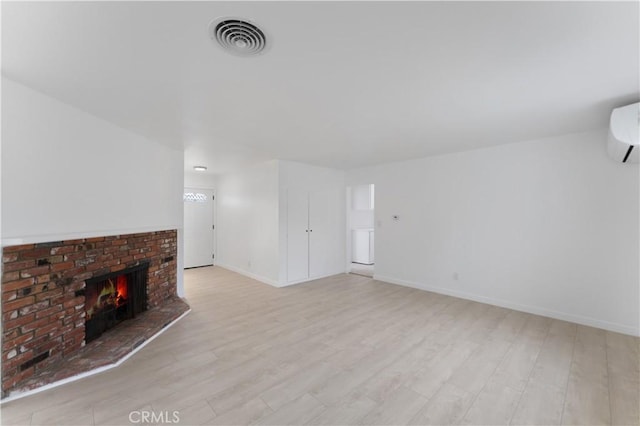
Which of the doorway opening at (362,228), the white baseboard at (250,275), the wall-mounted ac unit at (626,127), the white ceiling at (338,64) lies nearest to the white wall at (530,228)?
the white ceiling at (338,64)

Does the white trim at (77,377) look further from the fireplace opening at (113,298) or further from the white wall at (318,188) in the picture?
the white wall at (318,188)

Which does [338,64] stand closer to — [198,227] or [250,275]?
[250,275]

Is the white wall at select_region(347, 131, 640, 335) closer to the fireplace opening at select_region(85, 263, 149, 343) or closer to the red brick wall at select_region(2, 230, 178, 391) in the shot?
the fireplace opening at select_region(85, 263, 149, 343)

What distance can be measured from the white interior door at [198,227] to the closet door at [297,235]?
2884 millimetres

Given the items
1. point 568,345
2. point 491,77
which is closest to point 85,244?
point 491,77

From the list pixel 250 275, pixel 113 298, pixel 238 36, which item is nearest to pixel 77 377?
pixel 113 298

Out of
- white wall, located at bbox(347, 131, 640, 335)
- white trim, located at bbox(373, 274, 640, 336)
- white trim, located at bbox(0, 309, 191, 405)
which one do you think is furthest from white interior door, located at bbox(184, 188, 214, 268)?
white trim, located at bbox(373, 274, 640, 336)

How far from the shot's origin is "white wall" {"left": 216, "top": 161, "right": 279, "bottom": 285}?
5055 mm

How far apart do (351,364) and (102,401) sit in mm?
1940

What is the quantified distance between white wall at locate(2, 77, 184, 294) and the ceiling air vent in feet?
5.87

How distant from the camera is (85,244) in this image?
2.64 meters

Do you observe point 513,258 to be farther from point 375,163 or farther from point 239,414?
point 239,414

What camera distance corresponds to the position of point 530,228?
3.68 m

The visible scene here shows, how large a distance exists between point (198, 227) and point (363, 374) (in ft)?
18.7
